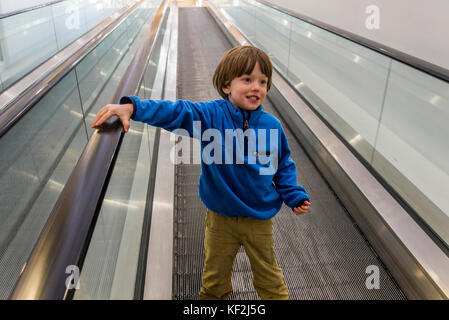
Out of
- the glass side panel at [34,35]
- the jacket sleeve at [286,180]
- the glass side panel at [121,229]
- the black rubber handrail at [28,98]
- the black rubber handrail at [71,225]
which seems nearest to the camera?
the black rubber handrail at [71,225]

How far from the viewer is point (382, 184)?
2.93 metres

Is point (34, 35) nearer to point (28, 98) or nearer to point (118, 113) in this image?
point (28, 98)

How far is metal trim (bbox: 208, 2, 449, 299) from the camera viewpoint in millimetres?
2146

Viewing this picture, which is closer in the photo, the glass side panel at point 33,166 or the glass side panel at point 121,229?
the glass side panel at point 121,229

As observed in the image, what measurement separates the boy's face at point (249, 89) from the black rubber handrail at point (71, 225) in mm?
544

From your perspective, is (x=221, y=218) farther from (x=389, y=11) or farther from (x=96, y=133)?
(x=389, y=11)

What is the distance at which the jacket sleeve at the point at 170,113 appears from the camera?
59.9 inches

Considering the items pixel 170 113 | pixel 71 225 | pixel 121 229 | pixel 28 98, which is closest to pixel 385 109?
pixel 170 113

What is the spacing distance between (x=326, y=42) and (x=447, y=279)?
3431 mm

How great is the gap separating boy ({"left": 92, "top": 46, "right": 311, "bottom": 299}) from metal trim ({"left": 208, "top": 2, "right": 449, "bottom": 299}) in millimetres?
917

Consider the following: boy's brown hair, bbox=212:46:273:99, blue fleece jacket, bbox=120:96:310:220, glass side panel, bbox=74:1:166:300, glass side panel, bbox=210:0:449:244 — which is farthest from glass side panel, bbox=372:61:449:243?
glass side panel, bbox=74:1:166:300

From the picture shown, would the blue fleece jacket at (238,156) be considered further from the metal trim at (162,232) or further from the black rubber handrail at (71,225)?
the metal trim at (162,232)

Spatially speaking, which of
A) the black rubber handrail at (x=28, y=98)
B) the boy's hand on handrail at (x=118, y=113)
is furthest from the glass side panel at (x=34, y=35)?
the boy's hand on handrail at (x=118, y=113)
